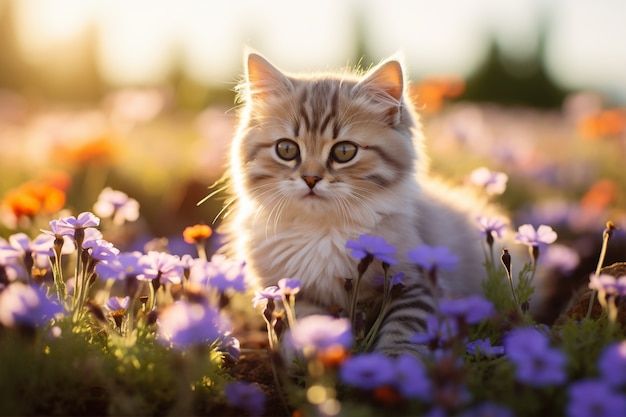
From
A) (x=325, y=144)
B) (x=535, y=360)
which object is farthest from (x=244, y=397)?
(x=325, y=144)

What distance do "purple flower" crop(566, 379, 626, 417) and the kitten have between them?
1.06 metres

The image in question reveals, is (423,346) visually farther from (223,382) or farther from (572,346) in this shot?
(223,382)

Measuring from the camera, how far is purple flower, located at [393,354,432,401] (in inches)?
64.0

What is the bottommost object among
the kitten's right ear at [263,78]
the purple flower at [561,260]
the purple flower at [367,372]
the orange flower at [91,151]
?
the purple flower at [561,260]

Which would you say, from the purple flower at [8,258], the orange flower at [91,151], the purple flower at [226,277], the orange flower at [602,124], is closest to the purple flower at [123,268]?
the purple flower at [226,277]

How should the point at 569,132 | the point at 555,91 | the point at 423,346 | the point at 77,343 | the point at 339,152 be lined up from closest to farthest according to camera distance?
1. the point at 77,343
2. the point at 423,346
3. the point at 339,152
4. the point at 569,132
5. the point at 555,91

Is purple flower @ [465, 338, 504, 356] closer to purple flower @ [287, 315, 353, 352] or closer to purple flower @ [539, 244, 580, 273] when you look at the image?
purple flower @ [287, 315, 353, 352]

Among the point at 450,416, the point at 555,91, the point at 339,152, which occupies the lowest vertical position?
the point at 555,91

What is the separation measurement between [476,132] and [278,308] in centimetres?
415

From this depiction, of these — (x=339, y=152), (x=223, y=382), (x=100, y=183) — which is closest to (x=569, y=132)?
(x=100, y=183)

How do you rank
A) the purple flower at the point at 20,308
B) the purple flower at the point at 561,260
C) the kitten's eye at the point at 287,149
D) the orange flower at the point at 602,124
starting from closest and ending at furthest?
the purple flower at the point at 20,308 < the kitten's eye at the point at 287,149 < the purple flower at the point at 561,260 < the orange flower at the point at 602,124

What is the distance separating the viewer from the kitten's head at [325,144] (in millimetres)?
2877

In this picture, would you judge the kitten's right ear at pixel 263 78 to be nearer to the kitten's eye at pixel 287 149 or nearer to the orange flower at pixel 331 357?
the kitten's eye at pixel 287 149

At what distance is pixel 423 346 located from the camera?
2.46 meters
